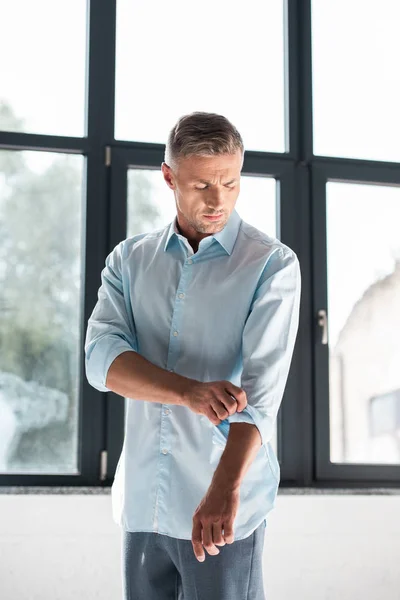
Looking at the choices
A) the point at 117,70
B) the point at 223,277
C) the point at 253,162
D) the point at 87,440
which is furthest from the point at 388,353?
the point at 223,277

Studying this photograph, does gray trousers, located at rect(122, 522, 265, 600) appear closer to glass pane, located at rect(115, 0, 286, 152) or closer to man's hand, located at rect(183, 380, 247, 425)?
man's hand, located at rect(183, 380, 247, 425)

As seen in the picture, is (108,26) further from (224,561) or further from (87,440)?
(224,561)

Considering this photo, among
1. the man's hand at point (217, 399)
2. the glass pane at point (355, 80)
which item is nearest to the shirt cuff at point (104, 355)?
the man's hand at point (217, 399)

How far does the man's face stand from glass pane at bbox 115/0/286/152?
5.16 feet

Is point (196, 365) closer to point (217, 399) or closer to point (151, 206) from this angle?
point (217, 399)

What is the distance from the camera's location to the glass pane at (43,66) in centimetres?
305

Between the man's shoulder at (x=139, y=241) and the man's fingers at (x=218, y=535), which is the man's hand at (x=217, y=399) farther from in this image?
the man's shoulder at (x=139, y=241)

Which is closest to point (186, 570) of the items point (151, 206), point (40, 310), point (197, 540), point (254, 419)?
point (197, 540)

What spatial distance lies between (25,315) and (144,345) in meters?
1.45

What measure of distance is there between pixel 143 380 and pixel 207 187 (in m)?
0.38

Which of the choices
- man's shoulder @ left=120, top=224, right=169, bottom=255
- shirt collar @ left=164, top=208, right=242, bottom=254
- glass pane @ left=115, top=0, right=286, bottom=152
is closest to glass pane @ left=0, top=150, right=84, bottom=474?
glass pane @ left=115, top=0, right=286, bottom=152

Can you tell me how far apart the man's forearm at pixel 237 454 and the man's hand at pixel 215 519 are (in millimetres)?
13

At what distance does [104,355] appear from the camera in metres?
1.51

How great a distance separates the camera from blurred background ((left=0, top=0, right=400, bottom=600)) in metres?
2.85
